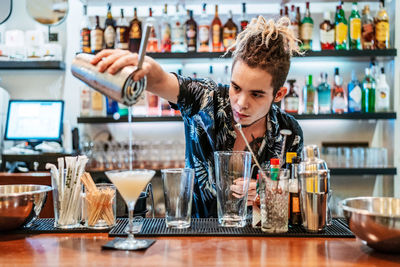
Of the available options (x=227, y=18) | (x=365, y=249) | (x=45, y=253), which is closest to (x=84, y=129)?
(x=227, y=18)

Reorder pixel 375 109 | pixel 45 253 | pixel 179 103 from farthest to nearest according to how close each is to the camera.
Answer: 1. pixel 375 109
2. pixel 179 103
3. pixel 45 253

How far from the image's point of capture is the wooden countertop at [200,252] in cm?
108

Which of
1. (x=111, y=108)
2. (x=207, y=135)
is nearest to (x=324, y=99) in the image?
(x=111, y=108)

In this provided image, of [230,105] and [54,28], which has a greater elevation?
[54,28]

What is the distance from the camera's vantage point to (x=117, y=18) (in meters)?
3.75

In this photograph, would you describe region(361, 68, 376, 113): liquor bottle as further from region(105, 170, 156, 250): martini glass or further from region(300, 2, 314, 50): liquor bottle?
region(105, 170, 156, 250): martini glass

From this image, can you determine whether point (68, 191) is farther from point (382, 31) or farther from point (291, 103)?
point (382, 31)

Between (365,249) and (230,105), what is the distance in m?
0.78

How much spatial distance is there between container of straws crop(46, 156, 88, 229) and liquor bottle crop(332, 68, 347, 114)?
2459 mm

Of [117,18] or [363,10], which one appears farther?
[117,18]

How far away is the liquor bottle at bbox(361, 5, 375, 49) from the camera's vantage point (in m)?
3.44

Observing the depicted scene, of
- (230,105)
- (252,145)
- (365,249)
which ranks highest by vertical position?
(230,105)

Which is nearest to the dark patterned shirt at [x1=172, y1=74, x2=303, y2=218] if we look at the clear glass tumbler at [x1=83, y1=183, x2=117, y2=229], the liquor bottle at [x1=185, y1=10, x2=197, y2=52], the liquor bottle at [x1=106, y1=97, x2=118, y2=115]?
the clear glass tumbler at [x1=83, y1=183, x2=117, y2=229]

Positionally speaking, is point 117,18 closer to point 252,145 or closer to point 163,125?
point 163,125
